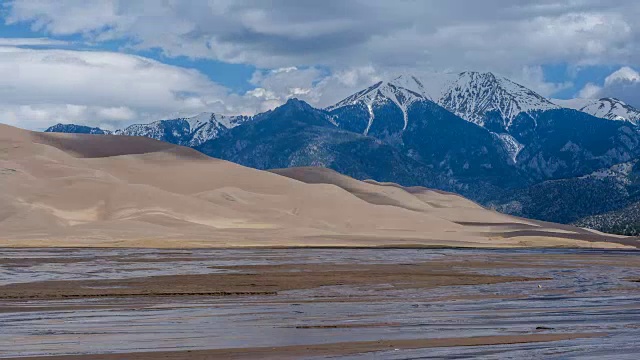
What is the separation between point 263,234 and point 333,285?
11940 cm

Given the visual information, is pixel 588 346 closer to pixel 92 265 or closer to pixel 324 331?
pixel 324 331

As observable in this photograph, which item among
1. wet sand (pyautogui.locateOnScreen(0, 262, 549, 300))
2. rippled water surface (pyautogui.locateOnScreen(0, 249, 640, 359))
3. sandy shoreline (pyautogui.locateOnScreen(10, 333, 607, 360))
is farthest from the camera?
wet sand (pyautogui.locateOnScreen(0, 262, 549, 300))

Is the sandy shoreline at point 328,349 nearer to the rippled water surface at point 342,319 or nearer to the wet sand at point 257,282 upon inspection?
the rippled water surface at point 342,319

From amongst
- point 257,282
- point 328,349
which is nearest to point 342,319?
point 328,349

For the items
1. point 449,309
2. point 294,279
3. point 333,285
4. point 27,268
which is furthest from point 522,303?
point 27,268

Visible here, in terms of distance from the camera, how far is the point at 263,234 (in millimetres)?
187125

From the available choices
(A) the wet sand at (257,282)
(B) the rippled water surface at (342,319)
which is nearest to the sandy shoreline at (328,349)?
(B) the rippled water surface at (342,319)

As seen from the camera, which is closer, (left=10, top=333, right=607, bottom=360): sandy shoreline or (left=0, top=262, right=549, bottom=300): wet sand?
(left=10, top=333, right=607, bottom=360): sandy shoreline

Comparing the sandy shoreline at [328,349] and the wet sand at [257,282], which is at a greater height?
the wet sand at [257,282]

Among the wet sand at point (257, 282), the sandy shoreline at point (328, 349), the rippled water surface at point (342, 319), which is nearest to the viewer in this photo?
the sandy shoreline at point (328, 349)

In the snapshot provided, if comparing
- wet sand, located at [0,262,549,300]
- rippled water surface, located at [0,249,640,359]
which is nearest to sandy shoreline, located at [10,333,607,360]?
rippled water surface, located at [0,249,640,359]

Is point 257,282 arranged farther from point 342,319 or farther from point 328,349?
point 328,349

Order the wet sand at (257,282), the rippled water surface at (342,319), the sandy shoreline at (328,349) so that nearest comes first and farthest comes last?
the sandy shoreline at (328,349)
the rippled water surface at (342,319)
the wet sand at (257,282)

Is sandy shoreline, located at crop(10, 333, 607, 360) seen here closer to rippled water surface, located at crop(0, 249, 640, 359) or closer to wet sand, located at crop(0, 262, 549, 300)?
rippled water surface, located at crop(0, 249, 640, 359)
